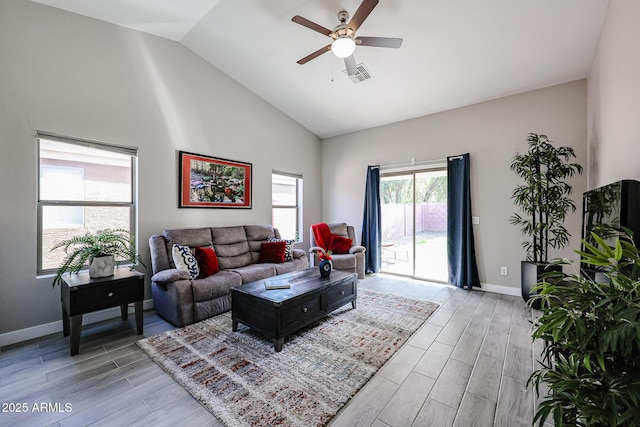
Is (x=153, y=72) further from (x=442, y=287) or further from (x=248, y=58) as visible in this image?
(x=442, y=287)

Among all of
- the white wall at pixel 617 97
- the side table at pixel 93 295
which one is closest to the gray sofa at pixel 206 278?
the side table at pixel 93 295

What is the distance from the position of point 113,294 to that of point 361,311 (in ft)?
8.76

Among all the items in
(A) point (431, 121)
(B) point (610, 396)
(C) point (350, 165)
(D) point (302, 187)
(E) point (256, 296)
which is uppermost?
(A) point (431, 121)

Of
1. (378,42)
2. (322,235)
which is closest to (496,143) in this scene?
(378,42)

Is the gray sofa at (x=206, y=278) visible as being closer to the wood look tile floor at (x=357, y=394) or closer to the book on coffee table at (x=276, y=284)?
the wood look tile floor at (x=357, y=394)

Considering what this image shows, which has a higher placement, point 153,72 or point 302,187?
point 153,72

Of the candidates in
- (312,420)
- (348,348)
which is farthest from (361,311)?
(312,420)

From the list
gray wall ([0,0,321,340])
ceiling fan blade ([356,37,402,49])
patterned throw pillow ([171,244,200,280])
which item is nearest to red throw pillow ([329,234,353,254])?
gray wall ([0,0,321,340])

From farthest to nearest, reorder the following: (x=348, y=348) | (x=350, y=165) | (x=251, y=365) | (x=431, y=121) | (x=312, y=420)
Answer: (x=350, y=165)
(x=431, y=121)
(x=348, y=348)
(x=251, y=365)
(x=312, y=420)

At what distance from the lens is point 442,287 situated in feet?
14.2

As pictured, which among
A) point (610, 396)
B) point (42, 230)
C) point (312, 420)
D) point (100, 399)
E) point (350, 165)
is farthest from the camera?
point (350, 165)

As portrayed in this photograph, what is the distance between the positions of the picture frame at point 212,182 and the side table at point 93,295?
1409 millimetres

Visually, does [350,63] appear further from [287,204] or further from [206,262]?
[287,204]

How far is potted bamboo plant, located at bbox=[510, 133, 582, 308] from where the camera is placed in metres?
3.25
